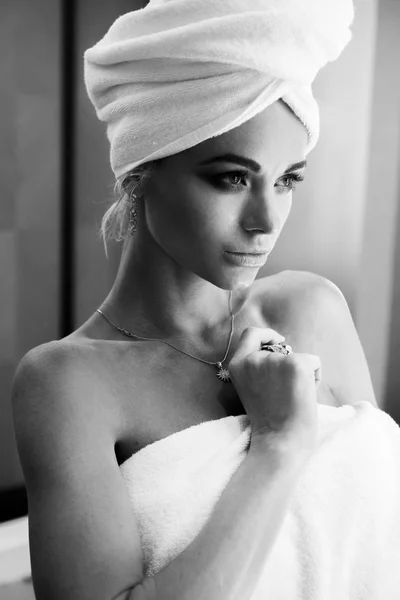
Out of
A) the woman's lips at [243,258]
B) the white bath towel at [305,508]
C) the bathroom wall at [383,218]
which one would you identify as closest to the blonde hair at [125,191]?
the woman's lips at [243,258]

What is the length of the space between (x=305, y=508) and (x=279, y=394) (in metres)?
0.13

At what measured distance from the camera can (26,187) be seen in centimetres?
148

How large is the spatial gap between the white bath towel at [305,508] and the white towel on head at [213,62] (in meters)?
0.36

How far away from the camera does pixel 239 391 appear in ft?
3.11

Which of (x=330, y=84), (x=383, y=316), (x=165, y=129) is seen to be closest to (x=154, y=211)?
(x=165, y=129)

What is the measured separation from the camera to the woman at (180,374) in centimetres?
78

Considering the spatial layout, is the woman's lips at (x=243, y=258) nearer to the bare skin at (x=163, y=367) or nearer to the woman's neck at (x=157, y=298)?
the bare skin at (x=163, y=367)

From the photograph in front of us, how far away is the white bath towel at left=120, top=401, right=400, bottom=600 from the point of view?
2.78 feet

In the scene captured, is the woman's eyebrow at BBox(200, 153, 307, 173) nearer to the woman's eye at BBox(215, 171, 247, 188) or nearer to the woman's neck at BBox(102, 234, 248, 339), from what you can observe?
the woman's eye at BBox(215, 171, 247, 188)

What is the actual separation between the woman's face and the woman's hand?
0.10m

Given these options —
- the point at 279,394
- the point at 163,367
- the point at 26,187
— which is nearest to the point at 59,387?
the point at 163,367

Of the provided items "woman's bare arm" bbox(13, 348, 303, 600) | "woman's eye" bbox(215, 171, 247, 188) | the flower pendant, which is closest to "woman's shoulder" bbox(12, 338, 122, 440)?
"woman's bare arm" bbox(13, 348, 303, 600)

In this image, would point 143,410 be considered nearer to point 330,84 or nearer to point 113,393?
point 113,393

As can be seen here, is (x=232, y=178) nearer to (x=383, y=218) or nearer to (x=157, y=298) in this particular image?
(x=157, y=298)
